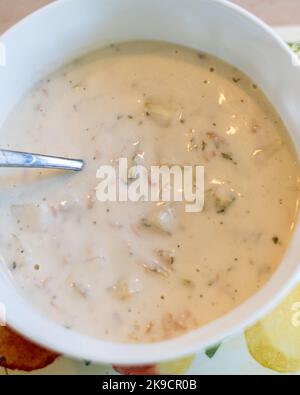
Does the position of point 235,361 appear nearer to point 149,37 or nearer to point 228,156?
point 228,156

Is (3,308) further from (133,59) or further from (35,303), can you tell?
(133,59)

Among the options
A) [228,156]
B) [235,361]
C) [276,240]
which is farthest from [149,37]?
[235,361]

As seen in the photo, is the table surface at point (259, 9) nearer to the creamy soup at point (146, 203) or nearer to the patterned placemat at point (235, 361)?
the creamy soup at point (146, 203)

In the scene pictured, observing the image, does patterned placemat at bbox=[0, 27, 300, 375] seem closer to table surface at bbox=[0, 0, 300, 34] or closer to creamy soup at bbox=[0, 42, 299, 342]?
creamy soup at bbox=[0, 42, 299, 342]

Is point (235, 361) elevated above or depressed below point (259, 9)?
below

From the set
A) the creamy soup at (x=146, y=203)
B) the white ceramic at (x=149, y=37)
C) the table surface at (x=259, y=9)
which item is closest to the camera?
the white ceramic at (x=149, y=37)

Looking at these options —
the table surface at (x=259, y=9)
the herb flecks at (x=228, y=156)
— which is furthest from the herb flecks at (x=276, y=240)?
the table surface at (x=259, y=9)

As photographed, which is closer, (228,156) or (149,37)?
(228,156)

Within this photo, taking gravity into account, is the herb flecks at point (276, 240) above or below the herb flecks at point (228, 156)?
below
